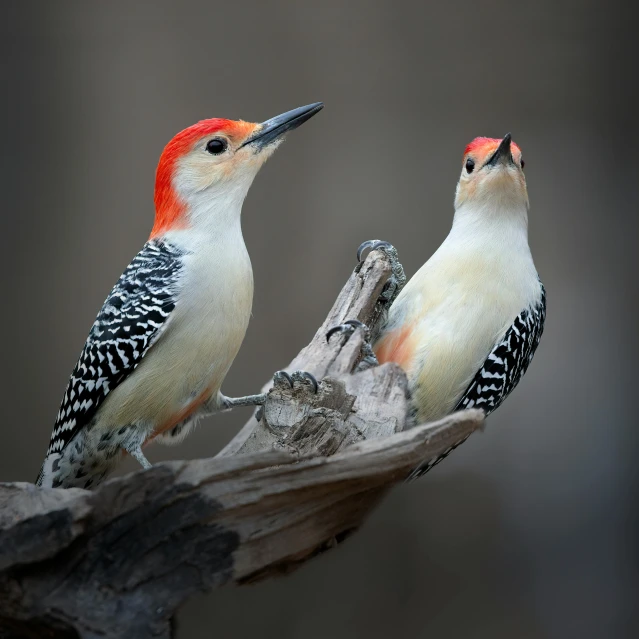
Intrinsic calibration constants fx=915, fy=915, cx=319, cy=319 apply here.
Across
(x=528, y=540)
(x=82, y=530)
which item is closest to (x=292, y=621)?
(x=528, y=540)

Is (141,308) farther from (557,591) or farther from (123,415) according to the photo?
(557,591)

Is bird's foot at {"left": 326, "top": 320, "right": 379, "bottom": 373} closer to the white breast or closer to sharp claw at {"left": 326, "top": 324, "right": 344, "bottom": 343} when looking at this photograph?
sharp claw at {"left": 326, "top": 324, "right": 344, "bottom": 343}

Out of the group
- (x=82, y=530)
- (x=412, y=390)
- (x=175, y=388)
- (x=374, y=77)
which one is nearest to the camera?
(x=82, y=530)

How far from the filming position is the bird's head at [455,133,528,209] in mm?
2742

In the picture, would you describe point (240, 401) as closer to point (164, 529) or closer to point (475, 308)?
point (475, 308)

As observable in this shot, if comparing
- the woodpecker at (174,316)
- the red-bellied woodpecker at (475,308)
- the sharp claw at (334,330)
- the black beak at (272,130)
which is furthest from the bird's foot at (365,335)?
the black beak at (272,130)

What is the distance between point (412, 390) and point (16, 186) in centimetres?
281

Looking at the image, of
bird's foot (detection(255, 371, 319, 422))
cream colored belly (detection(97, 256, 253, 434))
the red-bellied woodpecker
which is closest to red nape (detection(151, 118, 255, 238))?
cream colored belly (detection(97, 256, 253, 434))

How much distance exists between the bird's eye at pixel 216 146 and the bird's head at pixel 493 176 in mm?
773

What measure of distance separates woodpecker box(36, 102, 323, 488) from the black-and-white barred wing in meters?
0.73

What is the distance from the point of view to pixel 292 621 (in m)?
4.66

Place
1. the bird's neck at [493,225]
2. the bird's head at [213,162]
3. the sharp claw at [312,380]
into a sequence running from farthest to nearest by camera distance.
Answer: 1. the bird's neck at [493,225]
2. the bird's head at [213,162]
3. the sharp claw at [312,380]

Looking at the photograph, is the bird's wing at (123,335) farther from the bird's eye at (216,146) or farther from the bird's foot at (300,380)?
the bird's foot at (300,380)

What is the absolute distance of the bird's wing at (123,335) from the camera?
8.21 ft
